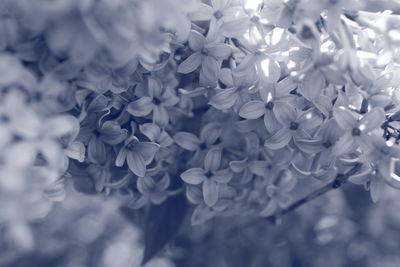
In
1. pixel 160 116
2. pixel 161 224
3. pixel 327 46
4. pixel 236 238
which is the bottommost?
pixel 236 238

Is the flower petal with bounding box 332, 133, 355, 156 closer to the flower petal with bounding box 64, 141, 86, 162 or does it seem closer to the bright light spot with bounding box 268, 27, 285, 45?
the bright light spot with bounding box 268, 27, 285, 45

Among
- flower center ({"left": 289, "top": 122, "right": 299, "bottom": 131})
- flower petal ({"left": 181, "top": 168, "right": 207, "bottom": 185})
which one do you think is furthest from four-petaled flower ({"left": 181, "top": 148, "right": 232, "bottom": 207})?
flower center ({"left": 289, "top": 122, "right": 299, "bottom": 131})

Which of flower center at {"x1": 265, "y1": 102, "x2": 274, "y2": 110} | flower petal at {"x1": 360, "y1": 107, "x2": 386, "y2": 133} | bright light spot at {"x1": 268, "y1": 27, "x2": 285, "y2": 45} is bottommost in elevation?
flower center at {"x1": 265, "y1": 102, "x2": 274, "y2": 110}

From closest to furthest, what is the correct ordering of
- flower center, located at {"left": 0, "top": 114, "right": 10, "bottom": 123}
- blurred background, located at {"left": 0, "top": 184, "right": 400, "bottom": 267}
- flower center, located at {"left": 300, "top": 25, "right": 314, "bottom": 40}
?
flower center, located at {"left": 0, "top": 114, "right": 10, "bottom": 123} → flower center, located at {"left": 300, "top": 25, "right": 314, "bottom": 40} → blurred background, located at {"left": 0, "top": 184, "right": 400, "bottom": 267}

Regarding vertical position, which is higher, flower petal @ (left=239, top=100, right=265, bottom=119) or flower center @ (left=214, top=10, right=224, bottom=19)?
flower center @ (left=214, top=10, right=224, bottom=19)

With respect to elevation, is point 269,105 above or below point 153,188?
above

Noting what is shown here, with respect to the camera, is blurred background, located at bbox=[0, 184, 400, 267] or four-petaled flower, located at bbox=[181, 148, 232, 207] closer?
four-petaled flower, located at bbox=[181, 148, 232, 207]

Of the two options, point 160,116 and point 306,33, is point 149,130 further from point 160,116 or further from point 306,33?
point 306,33

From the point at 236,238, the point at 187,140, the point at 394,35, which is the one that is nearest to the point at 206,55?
the point at 187,140
